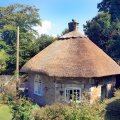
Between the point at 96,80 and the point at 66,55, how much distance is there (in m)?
3.43

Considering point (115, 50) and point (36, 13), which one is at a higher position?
point (36, 13)

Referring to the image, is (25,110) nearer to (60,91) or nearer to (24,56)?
(60,91)

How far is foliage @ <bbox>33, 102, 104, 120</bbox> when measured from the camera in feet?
40.4

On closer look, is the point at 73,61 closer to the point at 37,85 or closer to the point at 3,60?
the point at 37,85

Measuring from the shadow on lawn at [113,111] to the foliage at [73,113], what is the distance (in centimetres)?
530

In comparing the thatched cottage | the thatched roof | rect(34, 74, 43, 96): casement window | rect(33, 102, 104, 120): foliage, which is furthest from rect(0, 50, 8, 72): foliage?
rect(33, 102, 104, 120): foliage

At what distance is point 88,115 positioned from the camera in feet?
40.1

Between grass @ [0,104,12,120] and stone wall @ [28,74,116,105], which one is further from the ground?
stone wall @ [28,74,116,105]

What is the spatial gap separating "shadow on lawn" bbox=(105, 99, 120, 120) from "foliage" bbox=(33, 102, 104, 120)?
17.4 feet

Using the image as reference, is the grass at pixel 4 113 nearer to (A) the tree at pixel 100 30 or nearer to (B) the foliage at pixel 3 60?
(B) the foliage at pixel 3 60

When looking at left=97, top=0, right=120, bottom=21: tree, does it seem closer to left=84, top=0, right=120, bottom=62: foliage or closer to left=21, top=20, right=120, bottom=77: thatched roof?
left=84, top=0, right=120, bottom=62: foliage

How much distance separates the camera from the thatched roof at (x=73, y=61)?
2181 cm

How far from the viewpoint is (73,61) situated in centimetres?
2278

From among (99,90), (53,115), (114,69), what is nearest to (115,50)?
(114,69)
